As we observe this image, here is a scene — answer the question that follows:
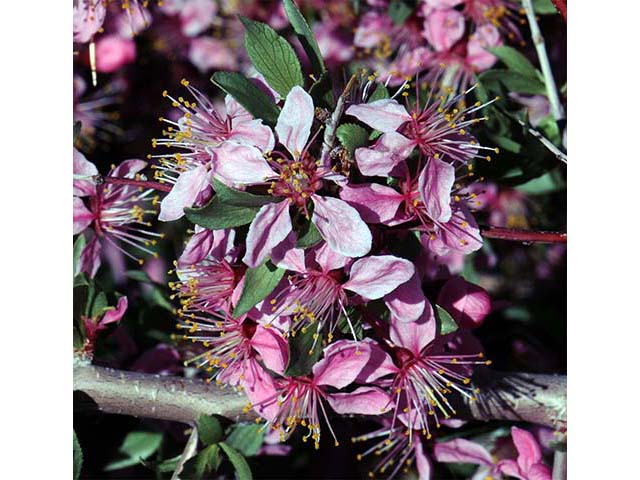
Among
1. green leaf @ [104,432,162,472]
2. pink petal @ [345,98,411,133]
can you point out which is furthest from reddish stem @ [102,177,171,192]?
green leaf @ [104,432,162,472]

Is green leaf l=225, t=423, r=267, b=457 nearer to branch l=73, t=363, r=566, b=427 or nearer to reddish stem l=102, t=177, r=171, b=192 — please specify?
branch l=73, t=363, r=566, b=427

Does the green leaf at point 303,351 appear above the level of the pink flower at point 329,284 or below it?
below

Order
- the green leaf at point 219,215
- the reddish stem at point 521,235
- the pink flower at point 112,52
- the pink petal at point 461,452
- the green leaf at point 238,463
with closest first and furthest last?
the green leaf at point 219,215, the reddish stem at point 521,235, the green leaf at point 238,463, the pink petal at point 461,452, the pink flower at point 112,52

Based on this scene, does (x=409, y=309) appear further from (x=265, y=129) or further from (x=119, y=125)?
(x=119, y=125)

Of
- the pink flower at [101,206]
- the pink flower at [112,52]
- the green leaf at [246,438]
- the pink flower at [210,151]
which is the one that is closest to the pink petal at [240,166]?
the pink flower at [210,151]

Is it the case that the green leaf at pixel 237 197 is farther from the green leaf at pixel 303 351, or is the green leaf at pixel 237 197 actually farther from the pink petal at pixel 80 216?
the pink petal at pixel 80 216

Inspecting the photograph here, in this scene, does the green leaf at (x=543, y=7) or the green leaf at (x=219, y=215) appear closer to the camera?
the green leaf at (x=219, y=215)

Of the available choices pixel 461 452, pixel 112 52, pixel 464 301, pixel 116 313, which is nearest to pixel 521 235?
pixel 464 301
